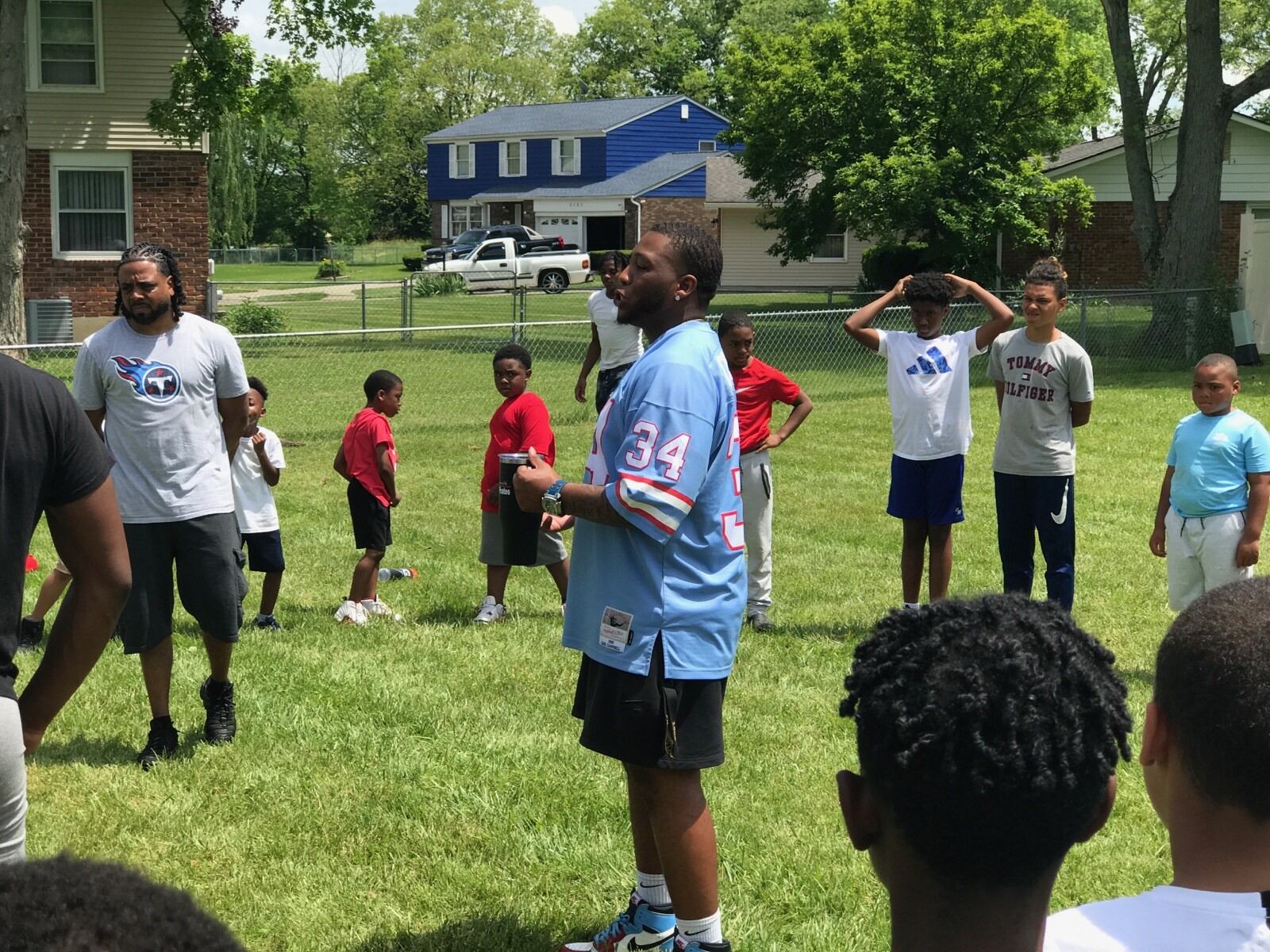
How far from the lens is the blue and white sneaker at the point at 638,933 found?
166 inches

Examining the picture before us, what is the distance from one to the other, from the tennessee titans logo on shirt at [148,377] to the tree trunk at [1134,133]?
853 inches

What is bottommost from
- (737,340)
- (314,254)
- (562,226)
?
(737,340)

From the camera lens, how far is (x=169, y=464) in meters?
5.77

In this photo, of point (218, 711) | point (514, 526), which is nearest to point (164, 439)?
point (218, 711)

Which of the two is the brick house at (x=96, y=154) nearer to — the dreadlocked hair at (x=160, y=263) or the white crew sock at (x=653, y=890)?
the dreadlocked hair at (x=160, y=263)

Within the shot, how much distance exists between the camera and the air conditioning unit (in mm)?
24531

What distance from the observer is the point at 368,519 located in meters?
8.48

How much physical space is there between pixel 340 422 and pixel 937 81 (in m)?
18.3

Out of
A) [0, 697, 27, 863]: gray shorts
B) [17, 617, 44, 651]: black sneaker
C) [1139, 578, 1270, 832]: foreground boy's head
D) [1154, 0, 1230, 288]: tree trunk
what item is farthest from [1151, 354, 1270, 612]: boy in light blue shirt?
[1154, 0, 1230, 288]: tree trunk

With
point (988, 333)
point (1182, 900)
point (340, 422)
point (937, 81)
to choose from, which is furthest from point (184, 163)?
point (1182, 900)

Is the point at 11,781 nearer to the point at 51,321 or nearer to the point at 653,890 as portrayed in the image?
the point at 653,890

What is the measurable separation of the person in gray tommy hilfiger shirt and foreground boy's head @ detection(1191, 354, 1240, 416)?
30.4 inches

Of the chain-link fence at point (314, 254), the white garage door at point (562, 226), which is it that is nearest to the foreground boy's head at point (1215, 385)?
the white garage door at point (562, 226)

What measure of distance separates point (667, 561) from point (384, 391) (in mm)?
4854
